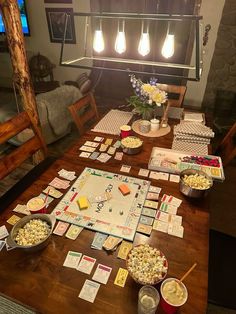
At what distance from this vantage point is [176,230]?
108 centimetres

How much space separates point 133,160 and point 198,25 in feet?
2.87

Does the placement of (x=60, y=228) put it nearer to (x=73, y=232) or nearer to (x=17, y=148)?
(x=73, y=232)

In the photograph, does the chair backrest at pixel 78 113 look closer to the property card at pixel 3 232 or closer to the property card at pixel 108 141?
the property card at pixel 108 141

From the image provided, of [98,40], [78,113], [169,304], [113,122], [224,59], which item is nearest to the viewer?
[169,304]

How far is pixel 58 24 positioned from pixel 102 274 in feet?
15.7

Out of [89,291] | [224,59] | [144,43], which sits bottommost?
[89,291]

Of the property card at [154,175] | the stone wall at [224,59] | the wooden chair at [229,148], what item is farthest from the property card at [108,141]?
the stone wall at [224,59]

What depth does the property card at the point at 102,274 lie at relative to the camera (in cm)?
90

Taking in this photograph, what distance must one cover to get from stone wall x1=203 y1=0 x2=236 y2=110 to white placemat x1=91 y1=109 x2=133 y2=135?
90.9 inches

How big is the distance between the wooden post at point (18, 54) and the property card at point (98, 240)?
42.1 inches

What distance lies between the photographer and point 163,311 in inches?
31.6

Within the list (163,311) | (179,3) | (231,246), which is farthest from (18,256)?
(179,3)

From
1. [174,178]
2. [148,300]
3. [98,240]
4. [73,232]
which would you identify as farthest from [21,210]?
[174,178]

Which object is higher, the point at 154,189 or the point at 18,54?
the point at 18,54
